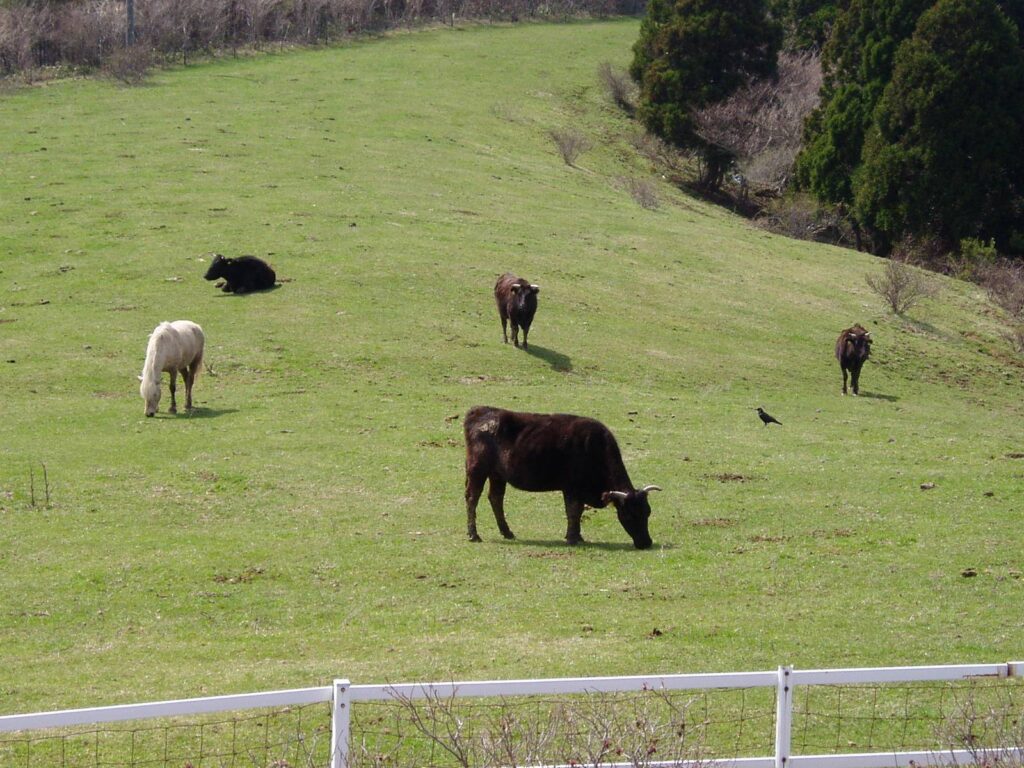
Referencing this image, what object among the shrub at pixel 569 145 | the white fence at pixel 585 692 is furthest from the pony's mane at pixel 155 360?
the shrub at pixel 569 145

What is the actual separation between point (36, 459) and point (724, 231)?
33.1 metres

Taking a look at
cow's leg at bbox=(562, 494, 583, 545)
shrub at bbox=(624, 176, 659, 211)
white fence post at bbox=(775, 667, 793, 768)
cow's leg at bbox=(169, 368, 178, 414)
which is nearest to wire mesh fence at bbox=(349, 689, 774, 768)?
white fence post at bbox=(775, 667, 793, 768)

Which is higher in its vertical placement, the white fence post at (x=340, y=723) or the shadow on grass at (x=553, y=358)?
the white fence post at (x=340, y=723)

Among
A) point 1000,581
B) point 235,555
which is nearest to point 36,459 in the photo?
point 235,555

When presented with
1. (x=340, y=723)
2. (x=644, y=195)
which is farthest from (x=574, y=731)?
(x=644, y=195)

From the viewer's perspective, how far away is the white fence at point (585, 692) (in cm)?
801

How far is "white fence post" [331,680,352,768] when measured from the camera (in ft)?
27.0

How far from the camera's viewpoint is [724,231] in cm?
5025

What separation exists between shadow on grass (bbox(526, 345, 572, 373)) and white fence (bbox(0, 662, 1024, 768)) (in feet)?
70.9

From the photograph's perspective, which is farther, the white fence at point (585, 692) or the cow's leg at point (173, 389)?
the cow's leg at point (173, 389)

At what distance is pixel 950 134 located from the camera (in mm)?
52781

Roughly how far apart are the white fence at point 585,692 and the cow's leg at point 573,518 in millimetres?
8099

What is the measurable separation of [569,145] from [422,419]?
3615 cm

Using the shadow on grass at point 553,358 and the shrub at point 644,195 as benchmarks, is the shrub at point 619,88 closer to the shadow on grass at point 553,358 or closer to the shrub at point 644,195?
the shrub at point 644,195
